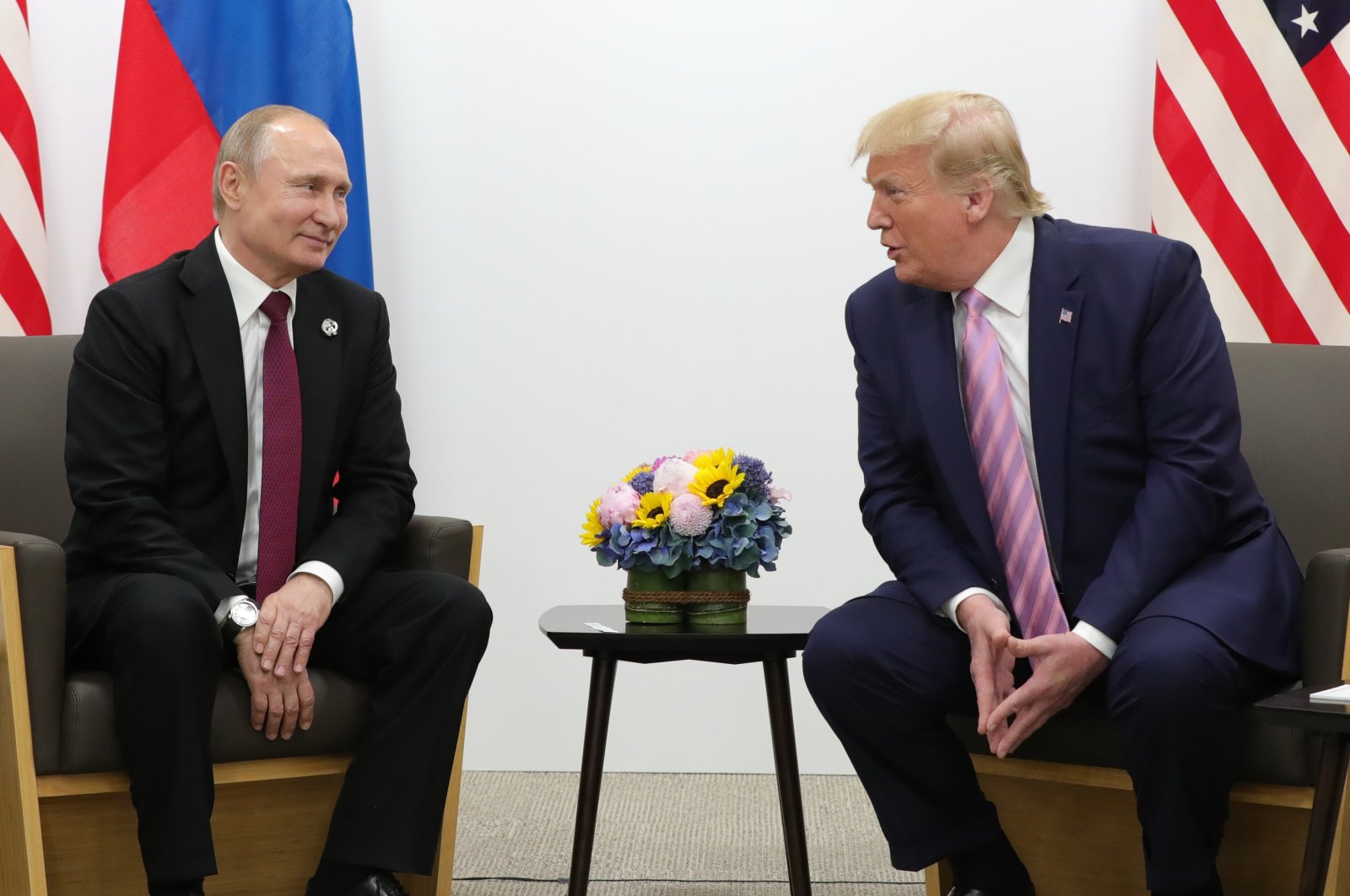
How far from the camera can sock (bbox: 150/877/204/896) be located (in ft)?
6.78

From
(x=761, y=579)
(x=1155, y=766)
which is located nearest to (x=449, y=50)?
(x=761, y=579)

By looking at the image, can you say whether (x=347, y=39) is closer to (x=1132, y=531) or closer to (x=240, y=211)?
(x=240, y=211)

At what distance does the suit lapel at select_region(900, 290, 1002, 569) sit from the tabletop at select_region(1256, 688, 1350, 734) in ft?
2.37

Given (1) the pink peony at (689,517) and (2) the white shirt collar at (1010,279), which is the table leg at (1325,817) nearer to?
(2) the white shirt collar at (1010,279)

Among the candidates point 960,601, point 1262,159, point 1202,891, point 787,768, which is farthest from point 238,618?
point 1262,159

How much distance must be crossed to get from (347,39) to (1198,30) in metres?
1.98

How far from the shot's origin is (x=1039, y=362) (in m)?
2.27

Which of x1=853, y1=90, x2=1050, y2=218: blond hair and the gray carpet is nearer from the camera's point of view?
x1=853, y1=90, x2=1050, y2=218: blond hair

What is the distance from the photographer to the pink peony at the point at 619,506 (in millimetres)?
2523

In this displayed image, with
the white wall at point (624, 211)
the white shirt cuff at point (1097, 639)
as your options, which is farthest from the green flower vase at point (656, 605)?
the white wall at point (624, 211)

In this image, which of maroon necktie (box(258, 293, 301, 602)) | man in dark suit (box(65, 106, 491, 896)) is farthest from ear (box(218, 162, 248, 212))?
maroon necktie (box(258, 293, 301, 602))

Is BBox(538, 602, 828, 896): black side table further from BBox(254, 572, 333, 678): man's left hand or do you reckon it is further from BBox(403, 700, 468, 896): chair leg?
BBox(254, 572, 333, 678): man's left hand

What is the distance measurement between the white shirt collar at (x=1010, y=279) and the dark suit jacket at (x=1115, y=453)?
1.0 inches

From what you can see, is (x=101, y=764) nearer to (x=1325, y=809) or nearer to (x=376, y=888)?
(x=376, y=888)
